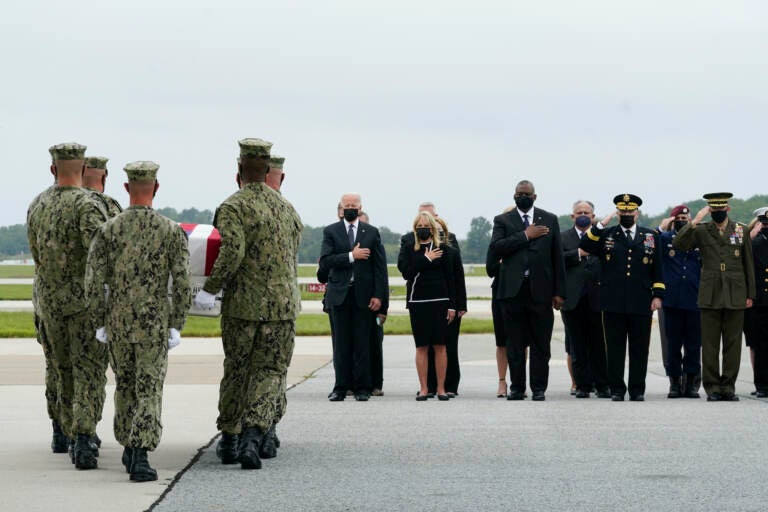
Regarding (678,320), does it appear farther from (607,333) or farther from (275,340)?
Answer: (275,340)

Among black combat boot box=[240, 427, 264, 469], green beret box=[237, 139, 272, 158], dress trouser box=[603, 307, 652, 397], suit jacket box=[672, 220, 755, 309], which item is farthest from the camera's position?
suit jacket box=[672, 220, 755, 309]

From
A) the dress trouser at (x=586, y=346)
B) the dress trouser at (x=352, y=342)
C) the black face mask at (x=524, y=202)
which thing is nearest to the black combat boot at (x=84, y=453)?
the dress trouser at (x=352, y=342)

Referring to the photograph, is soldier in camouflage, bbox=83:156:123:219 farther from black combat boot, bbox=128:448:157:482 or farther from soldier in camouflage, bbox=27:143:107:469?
black combat boot, bbox=128:448:157:482

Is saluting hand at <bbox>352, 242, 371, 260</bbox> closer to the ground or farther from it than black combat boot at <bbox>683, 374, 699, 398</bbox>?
farther from it

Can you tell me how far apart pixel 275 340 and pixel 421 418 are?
3391 millimetres

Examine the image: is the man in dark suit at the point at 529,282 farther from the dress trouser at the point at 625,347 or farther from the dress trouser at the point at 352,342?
the dress trouser at the point at 352,342

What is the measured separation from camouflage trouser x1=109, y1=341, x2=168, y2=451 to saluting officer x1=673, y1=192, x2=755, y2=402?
289 inches

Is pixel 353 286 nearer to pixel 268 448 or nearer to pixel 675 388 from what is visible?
pixel 675 388

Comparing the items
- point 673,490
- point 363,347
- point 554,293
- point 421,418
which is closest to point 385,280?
point 363,347

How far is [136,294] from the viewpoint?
8.45 metres

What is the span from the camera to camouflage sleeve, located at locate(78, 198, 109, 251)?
9047 millimetres

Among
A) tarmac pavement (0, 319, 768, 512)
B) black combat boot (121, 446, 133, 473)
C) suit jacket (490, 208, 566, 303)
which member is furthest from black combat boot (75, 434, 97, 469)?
suit jacket (490, 208, 566, 303)

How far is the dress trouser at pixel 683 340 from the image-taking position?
14547 millimetres

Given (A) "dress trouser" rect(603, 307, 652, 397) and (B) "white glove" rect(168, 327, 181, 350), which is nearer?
(B) "white glove" rect(168, 327, 181, 350)
